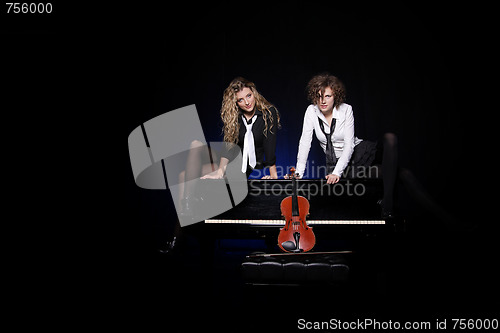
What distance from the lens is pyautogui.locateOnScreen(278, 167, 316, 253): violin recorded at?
2.94 meters

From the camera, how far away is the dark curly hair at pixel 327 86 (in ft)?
11.6

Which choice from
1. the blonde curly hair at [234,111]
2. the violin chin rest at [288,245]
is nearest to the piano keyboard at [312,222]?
the violin chin rest at [288,245]

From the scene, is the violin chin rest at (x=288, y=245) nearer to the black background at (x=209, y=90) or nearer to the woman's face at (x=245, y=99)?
the woman's face at (x=245, y=99)

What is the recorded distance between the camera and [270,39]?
15.0 feet

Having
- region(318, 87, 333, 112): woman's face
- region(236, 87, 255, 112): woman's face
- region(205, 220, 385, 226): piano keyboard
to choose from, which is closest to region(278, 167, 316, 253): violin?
region(205, 220, 385, 226): piano keyboard

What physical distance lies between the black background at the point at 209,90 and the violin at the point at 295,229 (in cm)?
161

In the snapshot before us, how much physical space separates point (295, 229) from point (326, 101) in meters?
1.21

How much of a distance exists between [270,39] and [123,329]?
3.27m

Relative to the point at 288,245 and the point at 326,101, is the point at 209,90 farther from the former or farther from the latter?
the point at 288,245

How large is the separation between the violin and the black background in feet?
5.28

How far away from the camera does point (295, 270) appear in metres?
2.62

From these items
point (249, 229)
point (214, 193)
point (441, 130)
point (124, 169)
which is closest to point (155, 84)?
point (124, 169)

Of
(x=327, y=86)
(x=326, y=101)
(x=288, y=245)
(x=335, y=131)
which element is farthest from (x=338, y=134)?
(x=288, y=245)

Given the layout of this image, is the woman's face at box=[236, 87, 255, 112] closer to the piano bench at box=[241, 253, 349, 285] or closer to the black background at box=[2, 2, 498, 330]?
the black background at box=[2, 2, 498, 330]
